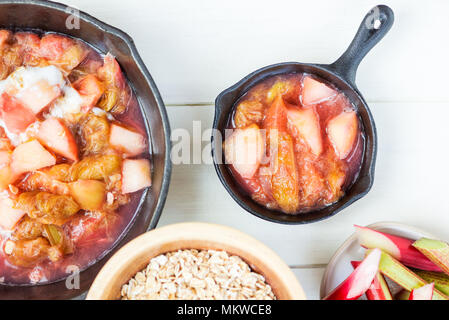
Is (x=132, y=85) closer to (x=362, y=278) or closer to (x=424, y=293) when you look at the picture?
(x=362, y=278)

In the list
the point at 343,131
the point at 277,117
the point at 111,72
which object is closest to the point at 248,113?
the point at 277,117

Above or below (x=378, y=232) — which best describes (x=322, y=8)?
above

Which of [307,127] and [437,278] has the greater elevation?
[307,127]

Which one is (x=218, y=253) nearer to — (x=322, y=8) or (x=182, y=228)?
(x=182, y=228)

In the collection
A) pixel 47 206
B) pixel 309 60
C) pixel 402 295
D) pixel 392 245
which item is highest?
pixel 309 60

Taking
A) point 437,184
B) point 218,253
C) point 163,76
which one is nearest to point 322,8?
point 163,76

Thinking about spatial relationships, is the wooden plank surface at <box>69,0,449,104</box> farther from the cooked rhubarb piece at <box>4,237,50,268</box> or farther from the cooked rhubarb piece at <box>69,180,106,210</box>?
the cooked rhubarb piece at <box>4,237,50,268</box>

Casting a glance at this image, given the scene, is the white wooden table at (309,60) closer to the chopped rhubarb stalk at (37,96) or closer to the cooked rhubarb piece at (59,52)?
the cooked rhubarb piece at (59,52)
